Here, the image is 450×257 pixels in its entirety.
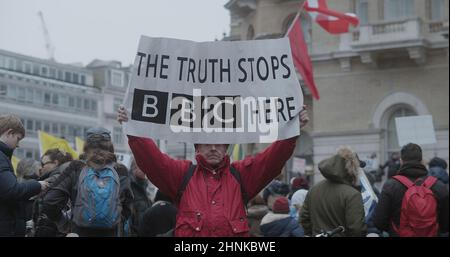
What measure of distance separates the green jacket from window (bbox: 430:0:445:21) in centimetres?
2338

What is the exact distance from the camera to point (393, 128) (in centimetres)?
3045

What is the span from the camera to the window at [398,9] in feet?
99.4

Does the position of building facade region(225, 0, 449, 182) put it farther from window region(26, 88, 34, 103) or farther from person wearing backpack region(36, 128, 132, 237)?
window region(26, 88, 34, 103)

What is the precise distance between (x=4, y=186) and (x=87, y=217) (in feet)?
2.37

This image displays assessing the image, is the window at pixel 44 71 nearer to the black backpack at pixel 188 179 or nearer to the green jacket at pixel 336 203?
the green jacket at pixel 336 203

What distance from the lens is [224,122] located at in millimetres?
5910

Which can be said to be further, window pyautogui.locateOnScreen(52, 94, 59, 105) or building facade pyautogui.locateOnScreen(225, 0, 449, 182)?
window pyautogui.locateOnScreen(52, 94, 59, 105)

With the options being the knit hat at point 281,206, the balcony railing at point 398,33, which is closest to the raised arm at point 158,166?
the knit hat at point 281,206

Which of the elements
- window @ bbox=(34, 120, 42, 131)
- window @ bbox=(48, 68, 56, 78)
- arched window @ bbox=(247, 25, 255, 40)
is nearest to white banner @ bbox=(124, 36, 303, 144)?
arched window @ bbox=(247, 25, 255, 40)

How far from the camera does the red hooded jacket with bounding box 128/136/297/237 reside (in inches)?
216

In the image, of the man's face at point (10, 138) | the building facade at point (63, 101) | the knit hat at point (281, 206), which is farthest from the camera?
the building facade at point (63, 101)

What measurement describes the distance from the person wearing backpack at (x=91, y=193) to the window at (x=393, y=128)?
24.2 metres

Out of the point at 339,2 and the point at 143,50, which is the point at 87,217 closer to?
the point at 143,50

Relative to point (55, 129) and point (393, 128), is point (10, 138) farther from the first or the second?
point (55, 129)
